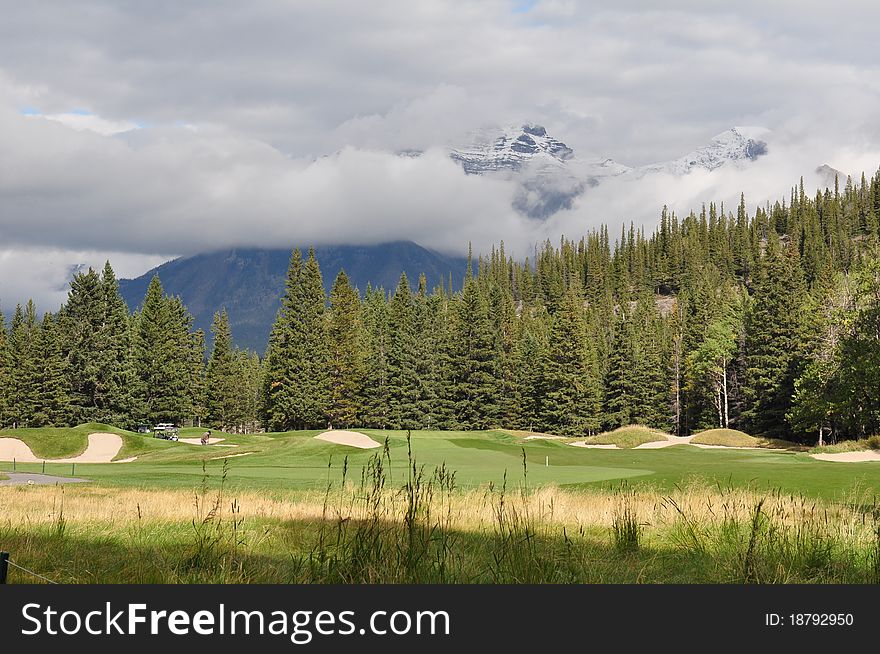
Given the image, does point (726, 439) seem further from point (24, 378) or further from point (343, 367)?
point (24, 378)

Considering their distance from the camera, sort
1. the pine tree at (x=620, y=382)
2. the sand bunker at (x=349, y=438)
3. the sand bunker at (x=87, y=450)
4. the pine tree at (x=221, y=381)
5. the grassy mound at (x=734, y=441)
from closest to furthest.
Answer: the sand bunker at (x=349, y=438) → the sand bunker at (x=87, y=450) → the grassy mound at (x=734, y=441) → the pine tree at (x=620, y=382) → the pine tree at (x=221, y=381)

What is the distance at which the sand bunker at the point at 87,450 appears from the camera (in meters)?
46.7

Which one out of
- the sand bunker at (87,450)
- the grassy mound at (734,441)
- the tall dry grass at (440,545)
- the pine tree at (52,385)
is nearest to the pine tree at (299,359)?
the pine tree at (52,385)

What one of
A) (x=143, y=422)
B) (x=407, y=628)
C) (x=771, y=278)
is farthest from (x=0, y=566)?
(x=143, y=422)

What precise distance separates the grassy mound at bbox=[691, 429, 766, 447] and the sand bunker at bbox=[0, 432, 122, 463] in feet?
134

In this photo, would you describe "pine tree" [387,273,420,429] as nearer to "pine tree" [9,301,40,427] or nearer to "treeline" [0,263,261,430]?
"treeline" [0,263,261,430]

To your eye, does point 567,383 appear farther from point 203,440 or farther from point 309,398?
point 203,440

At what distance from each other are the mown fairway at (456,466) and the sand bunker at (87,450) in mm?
629

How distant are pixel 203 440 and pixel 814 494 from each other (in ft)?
149

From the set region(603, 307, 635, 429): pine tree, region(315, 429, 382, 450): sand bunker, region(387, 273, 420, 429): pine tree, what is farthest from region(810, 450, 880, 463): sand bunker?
Result: region(387, 273, 420, 429): pine tree

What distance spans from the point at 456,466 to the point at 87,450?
1147 inches

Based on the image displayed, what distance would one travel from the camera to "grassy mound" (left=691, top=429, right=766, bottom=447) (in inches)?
2215

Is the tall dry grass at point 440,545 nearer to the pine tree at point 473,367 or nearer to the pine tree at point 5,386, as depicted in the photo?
the pine tree at point 473,367

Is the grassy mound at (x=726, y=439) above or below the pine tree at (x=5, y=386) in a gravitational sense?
below
